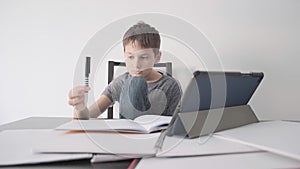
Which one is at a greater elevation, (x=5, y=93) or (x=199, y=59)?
(x=199, y=59)

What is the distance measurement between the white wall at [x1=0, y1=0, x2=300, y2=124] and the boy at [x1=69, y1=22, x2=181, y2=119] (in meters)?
0.40

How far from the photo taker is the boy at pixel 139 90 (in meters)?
0.66

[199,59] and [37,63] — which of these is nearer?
[199,59]

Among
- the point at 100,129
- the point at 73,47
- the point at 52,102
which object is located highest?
Result: the point at 73,47

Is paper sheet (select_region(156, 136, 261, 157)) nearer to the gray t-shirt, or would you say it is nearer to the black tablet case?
the black tablet case

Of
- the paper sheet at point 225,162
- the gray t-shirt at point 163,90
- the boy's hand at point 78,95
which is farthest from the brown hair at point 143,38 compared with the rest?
the paper sheet at point 225,162

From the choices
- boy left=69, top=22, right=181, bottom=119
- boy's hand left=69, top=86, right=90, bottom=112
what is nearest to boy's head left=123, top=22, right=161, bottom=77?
boy left=69, top=22, right=181, bottom=119

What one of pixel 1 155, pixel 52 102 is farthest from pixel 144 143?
pixel 52 102

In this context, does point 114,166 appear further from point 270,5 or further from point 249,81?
point 270,5

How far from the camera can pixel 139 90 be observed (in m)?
0.64

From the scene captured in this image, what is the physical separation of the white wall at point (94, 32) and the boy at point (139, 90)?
1.32ft

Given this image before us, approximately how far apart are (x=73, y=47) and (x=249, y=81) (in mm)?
1084

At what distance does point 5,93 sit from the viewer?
1.46 metres

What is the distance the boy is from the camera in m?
0.66
